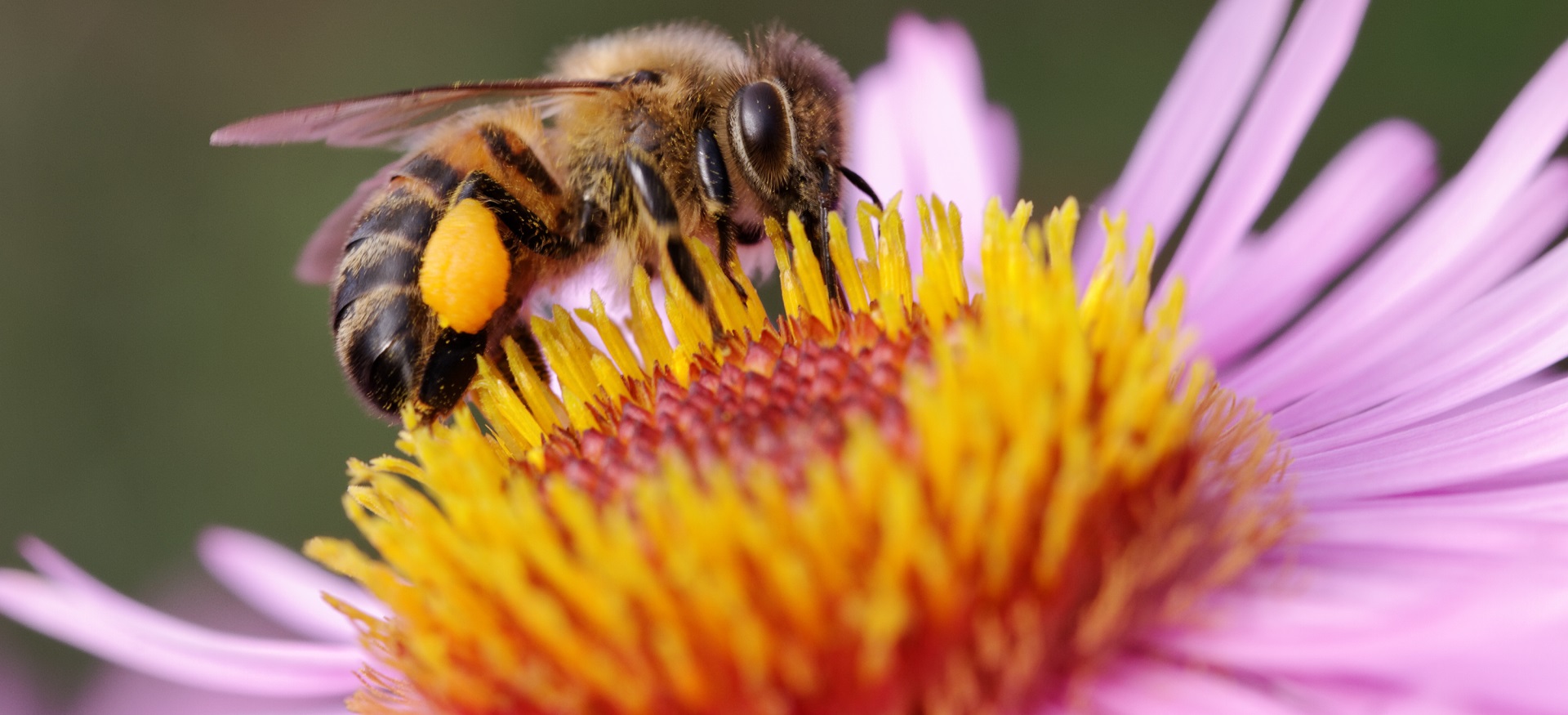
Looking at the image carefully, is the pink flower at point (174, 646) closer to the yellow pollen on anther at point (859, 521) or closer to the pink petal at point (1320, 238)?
the yellow pollen on anther at point (859, 521)

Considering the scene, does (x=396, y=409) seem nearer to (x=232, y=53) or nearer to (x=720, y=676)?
(x=720, y=676)

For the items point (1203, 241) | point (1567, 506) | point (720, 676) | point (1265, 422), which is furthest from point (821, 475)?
point (1203, 241)

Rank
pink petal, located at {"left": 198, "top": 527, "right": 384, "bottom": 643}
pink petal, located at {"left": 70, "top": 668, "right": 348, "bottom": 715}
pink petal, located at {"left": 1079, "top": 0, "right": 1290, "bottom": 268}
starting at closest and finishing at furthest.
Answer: pink petal, located at {"left": 1079, "top": 0, "right": 1290, "bottom": 268}, pink petal, located at {"left": 198, "top": 527, "right": 384, "bottom": 643}, pink petal, located at {"left": 70, "top": 668, "right": 348, "bottom": 715}

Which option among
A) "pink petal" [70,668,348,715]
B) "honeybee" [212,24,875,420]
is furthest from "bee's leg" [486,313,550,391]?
"pink petal" [70,668,348,715]

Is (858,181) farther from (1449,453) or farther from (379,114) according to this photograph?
(1449,453)

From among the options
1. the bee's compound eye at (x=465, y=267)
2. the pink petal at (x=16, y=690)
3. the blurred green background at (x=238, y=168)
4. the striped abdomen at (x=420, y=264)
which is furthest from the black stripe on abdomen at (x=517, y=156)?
the pink petal at (x=16, y=690)

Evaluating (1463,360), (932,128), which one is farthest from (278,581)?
(1463,360)

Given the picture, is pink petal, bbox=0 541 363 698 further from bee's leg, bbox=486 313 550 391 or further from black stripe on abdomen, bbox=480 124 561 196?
black stripe on abdomen, bbox=480 124 561 196
